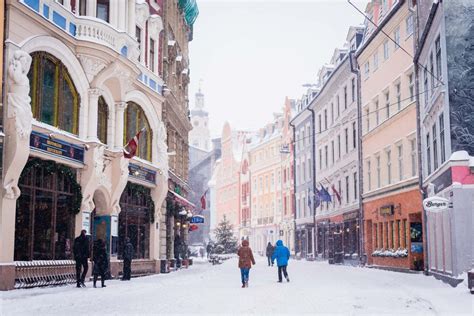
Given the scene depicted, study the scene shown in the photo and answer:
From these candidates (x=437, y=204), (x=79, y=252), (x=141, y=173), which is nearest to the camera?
(x=79, y=252)

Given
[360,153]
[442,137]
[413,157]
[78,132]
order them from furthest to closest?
[360,153]
[413,157]
[442,137]
[78,132]

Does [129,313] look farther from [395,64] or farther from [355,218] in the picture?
[355,218]

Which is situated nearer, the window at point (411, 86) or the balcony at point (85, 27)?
the balcony at point (85, 27)

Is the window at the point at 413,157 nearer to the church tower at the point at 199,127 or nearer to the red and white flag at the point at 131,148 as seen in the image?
the red and white flag at the point at 131,148

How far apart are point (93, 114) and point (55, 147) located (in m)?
2.79

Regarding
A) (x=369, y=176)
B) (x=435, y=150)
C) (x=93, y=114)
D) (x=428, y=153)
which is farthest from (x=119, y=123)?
(x=369, y=176)

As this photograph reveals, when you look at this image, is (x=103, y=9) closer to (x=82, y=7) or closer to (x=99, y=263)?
(x=82, y=7)

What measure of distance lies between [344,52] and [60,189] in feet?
104

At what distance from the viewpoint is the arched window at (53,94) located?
1941cm

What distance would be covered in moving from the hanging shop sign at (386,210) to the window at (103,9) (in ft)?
54.6

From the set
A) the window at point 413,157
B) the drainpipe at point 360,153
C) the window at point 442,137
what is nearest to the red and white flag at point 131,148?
the window at point 442,137

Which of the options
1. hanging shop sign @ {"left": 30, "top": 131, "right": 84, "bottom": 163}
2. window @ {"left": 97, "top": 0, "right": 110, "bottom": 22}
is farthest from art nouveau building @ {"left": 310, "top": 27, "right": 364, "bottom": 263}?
hanging shop sign @ {"left": 30, "top": 131, "right": 84, "bottom": 163}

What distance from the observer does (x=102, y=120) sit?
24.4 meters

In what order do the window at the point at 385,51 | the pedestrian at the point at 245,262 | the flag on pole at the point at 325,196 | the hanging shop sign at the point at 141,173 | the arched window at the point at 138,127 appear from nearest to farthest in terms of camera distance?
the pedestrian at the point at 245,262
the hanging shop sign at the point at 141,173
the arched window at the point at 138,127
the window at the point at 385,51
the flag on pole at the point at 325,196
